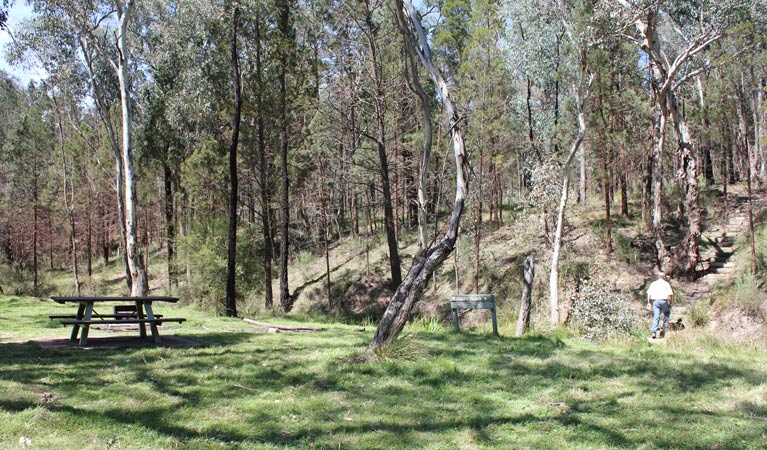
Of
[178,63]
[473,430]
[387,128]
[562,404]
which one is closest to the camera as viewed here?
[473,430]

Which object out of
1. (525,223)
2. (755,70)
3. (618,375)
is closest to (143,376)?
(618,375)

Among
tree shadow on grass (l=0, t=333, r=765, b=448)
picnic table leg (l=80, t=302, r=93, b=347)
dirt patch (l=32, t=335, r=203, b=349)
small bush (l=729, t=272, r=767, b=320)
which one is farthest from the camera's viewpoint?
small bush (l=729, t=272, r=767, b=320)

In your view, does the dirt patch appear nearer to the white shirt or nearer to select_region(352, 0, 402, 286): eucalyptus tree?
the white shirt

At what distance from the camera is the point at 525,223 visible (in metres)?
20.2

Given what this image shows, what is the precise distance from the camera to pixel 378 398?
4840 millimetres

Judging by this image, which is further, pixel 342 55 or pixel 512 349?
pixel 342 55

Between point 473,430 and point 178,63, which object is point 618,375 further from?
point 178,63

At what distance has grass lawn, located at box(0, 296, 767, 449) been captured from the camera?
12.7 ft

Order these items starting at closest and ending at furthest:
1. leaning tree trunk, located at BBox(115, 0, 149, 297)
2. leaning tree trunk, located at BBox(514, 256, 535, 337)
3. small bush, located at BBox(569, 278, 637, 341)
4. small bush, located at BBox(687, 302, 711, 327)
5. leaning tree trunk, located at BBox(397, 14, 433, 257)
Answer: leaning tree trunk, located at BBox(397, 14, 433, 257) → leaning tree trunk, located at BBox(514, 256, 535, 337) → small bush, located at BBox(569, 278, 637, 341) → leaning tree trunk, located at BBox(115, 0, 149, 297) → small bush, located at BBox(687, 302, 711, 327)

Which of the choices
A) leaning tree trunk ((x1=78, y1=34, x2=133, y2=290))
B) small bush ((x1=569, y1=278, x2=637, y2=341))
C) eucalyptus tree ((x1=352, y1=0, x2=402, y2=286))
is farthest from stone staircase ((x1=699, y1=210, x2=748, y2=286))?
leaning tree trunk ((x1=78, y1=34, x2=133, y2=290))

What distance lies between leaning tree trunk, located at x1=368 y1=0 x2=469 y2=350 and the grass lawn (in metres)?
0.43

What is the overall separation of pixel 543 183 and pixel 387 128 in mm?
5847

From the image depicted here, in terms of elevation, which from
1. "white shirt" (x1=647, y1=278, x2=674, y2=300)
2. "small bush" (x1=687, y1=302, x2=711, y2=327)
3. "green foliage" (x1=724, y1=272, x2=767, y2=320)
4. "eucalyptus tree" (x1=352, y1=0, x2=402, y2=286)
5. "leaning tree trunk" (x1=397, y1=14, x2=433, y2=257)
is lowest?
"small bush" (x1=687, y1=302, x2=711, y2=327)

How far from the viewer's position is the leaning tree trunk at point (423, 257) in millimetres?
6355
